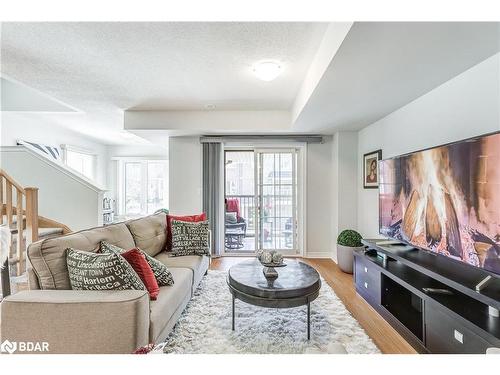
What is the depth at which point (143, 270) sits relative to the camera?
6.23ft

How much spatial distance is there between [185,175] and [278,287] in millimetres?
3076

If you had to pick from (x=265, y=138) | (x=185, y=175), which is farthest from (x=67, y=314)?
(x=265, y=138)

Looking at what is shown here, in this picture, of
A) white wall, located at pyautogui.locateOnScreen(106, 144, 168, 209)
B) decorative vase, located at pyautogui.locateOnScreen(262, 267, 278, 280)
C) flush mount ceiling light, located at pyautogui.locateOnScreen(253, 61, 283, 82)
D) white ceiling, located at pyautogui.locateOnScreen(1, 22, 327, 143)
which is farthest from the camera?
white wall, located at pyautogui.locateOnScreen(106, 144, 168, 209)

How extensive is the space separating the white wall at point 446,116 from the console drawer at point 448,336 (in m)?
1.32

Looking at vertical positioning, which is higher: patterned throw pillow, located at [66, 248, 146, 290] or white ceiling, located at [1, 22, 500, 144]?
white ceiling, located at [1, 22, 500, 144]

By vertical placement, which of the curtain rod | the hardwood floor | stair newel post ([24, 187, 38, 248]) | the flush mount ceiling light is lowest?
the hardwood floor

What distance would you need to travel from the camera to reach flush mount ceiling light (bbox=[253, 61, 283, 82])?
2.44m

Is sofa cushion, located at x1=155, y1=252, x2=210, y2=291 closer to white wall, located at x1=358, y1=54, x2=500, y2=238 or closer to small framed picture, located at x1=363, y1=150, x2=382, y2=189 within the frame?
white wall, located at x1=358, y1=54, x2=500, y2=238

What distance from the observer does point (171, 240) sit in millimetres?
3332

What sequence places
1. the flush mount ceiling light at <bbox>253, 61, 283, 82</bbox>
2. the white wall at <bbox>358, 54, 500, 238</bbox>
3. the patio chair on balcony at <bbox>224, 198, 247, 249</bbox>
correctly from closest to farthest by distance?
the white wall at <bbox>358, 54, 500, 238</bbox> < the flush mount ceiling light at <bbox>253, 61, 283, 82</bbox> < the patio chair on balcony at <bbox>224, 198, 247, 249</bbox>

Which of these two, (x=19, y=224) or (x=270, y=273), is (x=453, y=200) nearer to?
(x=270, y=273)

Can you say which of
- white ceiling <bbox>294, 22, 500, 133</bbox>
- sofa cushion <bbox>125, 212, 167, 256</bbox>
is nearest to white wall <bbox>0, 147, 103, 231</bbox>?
sofa cushion <bbox>125, 212, 167, 256</bbox>

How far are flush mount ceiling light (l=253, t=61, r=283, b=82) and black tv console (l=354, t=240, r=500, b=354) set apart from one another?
6.70ft

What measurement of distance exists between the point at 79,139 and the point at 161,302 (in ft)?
19.5
